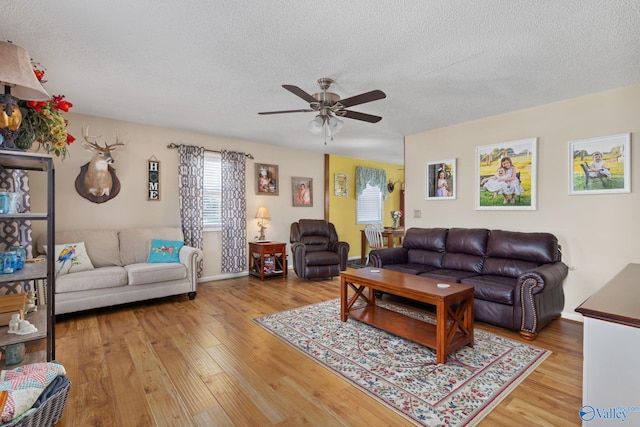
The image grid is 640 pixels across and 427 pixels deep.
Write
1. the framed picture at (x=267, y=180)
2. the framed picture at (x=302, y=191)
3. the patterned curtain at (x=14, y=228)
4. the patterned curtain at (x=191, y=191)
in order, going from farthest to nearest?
the framed picture at (x=302, y=191) < the framed picture at (x=267, y=180) < the patterned curtain at (x=191, y=191) < the patterned curtain at (x=14, y=228)

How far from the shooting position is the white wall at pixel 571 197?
10.1 ft

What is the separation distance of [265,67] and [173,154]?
2786 mm

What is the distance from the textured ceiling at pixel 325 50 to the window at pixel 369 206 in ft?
12.4

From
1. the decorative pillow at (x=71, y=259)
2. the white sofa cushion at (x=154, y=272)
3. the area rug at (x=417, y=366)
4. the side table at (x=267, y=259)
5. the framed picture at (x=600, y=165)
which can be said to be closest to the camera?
the area rug at (x=417, y=366)

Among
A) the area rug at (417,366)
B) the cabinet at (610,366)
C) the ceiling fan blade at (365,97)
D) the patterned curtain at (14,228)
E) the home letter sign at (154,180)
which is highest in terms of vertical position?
the ceiling fan blade at (365,97)

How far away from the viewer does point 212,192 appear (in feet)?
17.1

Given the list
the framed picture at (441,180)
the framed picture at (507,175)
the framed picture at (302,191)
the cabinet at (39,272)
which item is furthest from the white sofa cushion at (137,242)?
the framed picture at (507,175)

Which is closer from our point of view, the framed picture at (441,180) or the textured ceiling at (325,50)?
the textured ceiling at (325,50)

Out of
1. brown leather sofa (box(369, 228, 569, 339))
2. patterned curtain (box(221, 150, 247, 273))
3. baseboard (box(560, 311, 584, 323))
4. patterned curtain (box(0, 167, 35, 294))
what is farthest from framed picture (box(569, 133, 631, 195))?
patterned curtain (box(0, 167, 35, 294))

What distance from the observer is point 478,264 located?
3.68 metres

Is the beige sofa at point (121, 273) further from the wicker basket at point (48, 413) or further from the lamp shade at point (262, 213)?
the wicker basket at point (48, 413)

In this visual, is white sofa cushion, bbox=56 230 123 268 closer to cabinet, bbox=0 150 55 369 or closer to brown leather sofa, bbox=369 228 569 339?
cabinet, bbox=0 150 55 369

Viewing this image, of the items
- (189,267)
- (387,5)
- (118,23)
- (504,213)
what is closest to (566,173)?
(504,213)

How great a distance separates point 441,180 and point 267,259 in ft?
10.4
